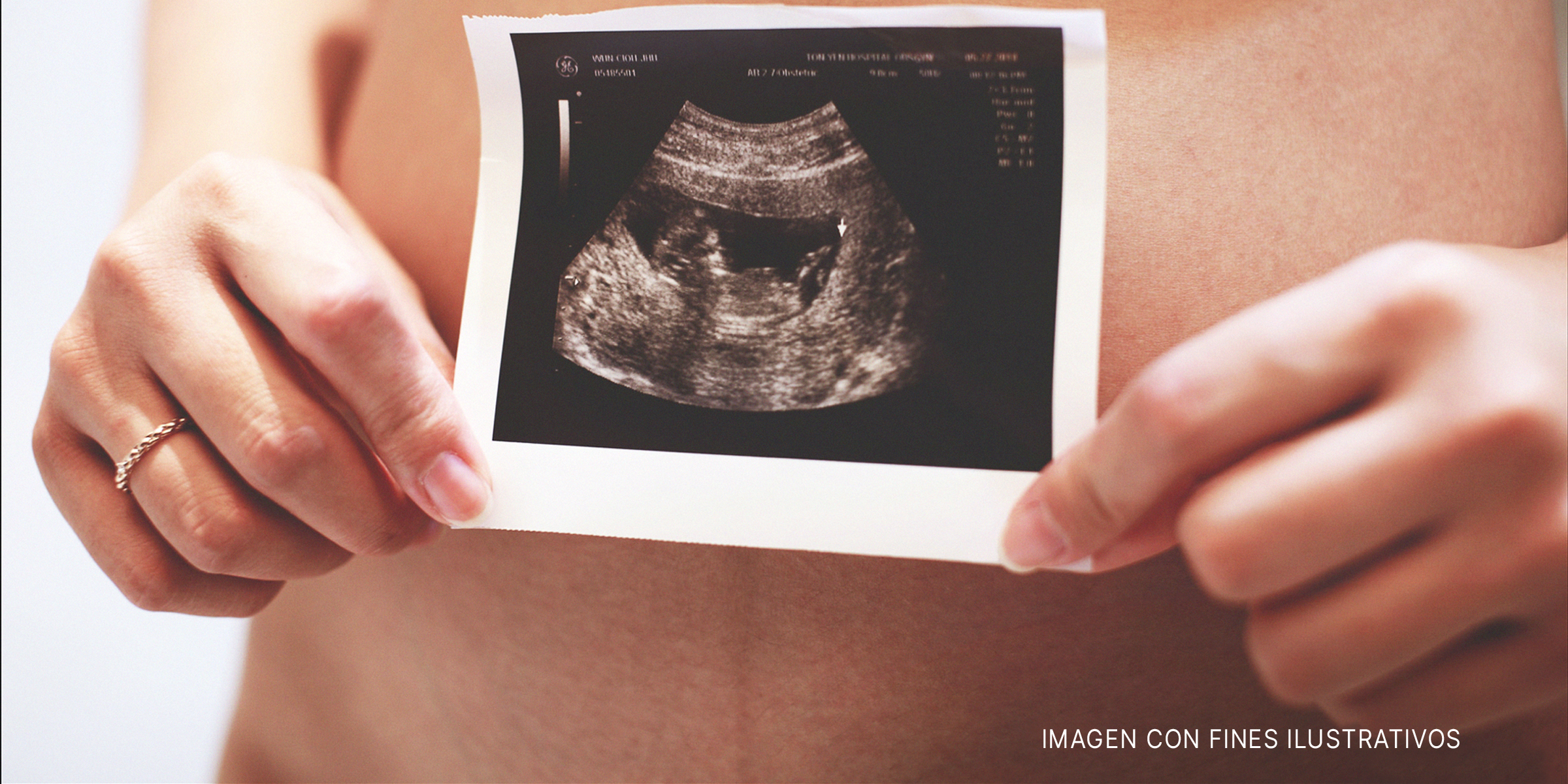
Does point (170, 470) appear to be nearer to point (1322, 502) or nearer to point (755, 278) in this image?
point (755, 278)

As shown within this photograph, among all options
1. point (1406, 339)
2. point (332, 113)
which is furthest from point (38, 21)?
point (1406, 339)

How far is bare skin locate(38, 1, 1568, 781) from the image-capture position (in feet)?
1.45

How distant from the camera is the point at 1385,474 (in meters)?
0.29

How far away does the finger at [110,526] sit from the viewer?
0.50 m

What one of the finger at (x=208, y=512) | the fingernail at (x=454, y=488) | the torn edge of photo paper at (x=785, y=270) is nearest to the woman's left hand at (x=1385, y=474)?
the torn edge of photo paper at (x=785, y=270)

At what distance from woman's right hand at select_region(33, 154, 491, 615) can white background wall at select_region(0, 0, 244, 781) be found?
0.62m

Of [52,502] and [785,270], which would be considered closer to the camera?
[785,270]

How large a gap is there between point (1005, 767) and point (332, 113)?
Result: 75 cm

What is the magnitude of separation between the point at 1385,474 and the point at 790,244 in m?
0.32

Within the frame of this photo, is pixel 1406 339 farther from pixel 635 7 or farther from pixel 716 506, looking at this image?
pixel 635 7

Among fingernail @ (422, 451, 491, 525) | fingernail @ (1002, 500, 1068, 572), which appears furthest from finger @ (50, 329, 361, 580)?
fingernail @ (1002, 500, 1068, 572)

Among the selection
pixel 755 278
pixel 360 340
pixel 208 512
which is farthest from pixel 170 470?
pixel 755 278

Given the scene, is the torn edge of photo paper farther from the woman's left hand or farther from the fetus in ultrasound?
the woman's left hand

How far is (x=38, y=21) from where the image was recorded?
105cm
